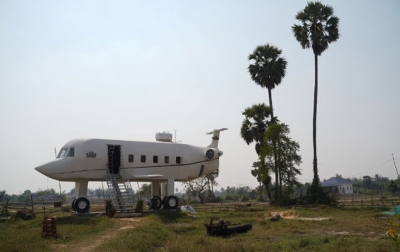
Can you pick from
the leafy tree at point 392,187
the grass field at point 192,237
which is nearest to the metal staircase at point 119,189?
the grass field at point 192,237

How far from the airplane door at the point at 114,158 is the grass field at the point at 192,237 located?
17.9 feet

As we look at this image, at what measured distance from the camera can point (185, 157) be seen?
3186 cm

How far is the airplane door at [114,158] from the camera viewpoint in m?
28.5

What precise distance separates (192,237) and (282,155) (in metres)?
24.0

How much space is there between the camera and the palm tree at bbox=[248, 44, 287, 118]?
46.7 metres

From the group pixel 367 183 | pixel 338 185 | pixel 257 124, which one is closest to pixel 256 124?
pixel 257 124

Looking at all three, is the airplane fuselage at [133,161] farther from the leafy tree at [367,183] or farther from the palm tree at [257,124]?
the leafy tree at [367,183]

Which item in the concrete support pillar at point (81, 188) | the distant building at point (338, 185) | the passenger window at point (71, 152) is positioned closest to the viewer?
the passenger window at point (71, 152)

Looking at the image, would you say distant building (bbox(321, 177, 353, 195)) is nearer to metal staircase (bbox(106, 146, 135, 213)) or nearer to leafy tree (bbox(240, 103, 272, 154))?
leafy tree (bbox(240, 103, 272, 154))

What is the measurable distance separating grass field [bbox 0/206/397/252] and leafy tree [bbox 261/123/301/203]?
638 inches

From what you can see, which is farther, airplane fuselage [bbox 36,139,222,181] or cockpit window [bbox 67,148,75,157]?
cockpit window [bbox 67,148,75,157]

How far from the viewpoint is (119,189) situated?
89.7 ft

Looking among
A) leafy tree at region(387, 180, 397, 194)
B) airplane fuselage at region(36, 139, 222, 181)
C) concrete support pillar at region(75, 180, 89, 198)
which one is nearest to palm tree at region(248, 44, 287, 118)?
airplane fuselage at region(36, 139, 222, 181)

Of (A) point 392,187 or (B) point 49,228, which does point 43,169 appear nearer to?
(B) point 49,228
